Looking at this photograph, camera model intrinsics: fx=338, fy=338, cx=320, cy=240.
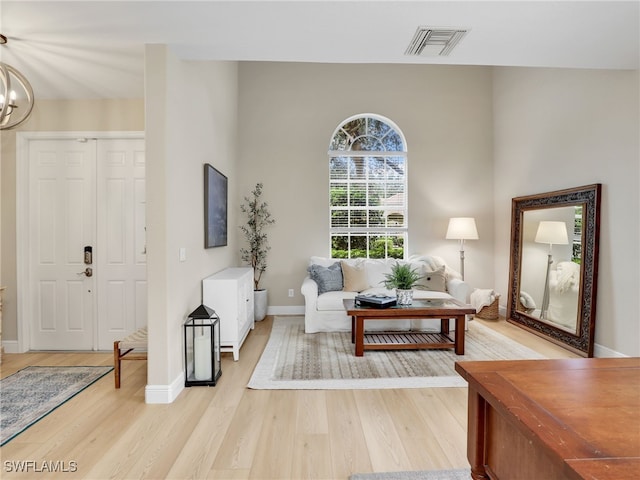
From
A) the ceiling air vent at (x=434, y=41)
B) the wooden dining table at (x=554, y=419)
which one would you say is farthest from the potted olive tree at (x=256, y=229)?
the wooden dining table at (x=554, y=419)

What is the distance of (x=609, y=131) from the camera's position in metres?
3.27

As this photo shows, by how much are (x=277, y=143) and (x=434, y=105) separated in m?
2.53

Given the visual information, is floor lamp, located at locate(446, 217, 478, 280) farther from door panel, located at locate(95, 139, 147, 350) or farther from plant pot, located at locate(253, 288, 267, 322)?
door panel, located at locate(95, 139, 147, 350)

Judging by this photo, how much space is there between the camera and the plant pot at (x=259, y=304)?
4.77 metres

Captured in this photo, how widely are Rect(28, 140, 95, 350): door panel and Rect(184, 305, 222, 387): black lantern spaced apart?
155 centimetres

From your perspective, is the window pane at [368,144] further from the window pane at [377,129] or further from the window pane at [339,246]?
the window pane at [339,246]

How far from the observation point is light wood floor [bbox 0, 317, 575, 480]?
5.87ft

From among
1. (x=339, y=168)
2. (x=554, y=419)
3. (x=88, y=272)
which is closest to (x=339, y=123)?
(x=339, y=168)

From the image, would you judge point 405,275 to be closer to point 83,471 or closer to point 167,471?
point 167,471

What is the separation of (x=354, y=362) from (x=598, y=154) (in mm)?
3188

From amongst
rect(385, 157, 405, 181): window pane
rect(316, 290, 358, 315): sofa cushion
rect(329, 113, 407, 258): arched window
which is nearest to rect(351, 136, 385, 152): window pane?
rect(329, 113, 407, 258): arched window

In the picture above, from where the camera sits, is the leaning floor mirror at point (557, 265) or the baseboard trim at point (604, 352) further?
the leaning floor mirror at point (557, 265)

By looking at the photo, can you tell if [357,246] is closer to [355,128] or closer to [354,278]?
[354,278]

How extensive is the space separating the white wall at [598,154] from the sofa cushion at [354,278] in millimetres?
2437
